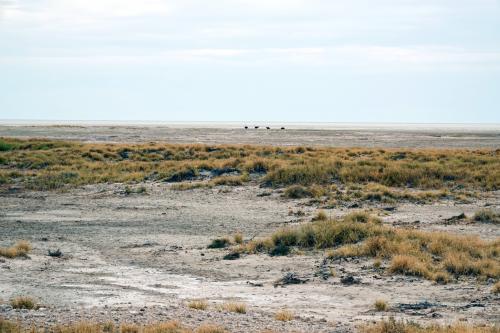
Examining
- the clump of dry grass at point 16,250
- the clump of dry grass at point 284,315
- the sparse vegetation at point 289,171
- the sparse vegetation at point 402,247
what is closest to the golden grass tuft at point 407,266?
the sparse vegetation at point 402,247

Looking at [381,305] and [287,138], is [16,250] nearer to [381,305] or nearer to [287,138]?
[381,305]

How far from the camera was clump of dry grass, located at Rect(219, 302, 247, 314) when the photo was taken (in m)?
12.1

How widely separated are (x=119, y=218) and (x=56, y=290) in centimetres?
1183

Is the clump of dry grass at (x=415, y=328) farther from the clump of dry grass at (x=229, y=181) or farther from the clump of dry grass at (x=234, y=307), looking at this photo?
the clump of dry grass at (x=229, y=181)

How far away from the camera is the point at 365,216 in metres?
22.6

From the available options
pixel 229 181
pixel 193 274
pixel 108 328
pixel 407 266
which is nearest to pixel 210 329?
pixel 108 328

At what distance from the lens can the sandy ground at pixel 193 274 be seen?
11906 mm

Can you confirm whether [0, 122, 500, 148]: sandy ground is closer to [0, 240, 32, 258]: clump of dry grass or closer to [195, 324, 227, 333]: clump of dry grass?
[0, 240, 32, 258]: clump of dry grass

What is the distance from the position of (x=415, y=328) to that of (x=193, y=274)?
263 inches

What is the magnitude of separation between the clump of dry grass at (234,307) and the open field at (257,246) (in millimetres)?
23

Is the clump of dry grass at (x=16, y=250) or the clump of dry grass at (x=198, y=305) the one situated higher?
the clump of dry grass at (x=198, y=305)

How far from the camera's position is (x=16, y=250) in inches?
708

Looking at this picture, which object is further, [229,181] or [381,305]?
[229,181]

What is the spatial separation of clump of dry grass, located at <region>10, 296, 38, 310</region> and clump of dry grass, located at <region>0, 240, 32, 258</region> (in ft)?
17.9
